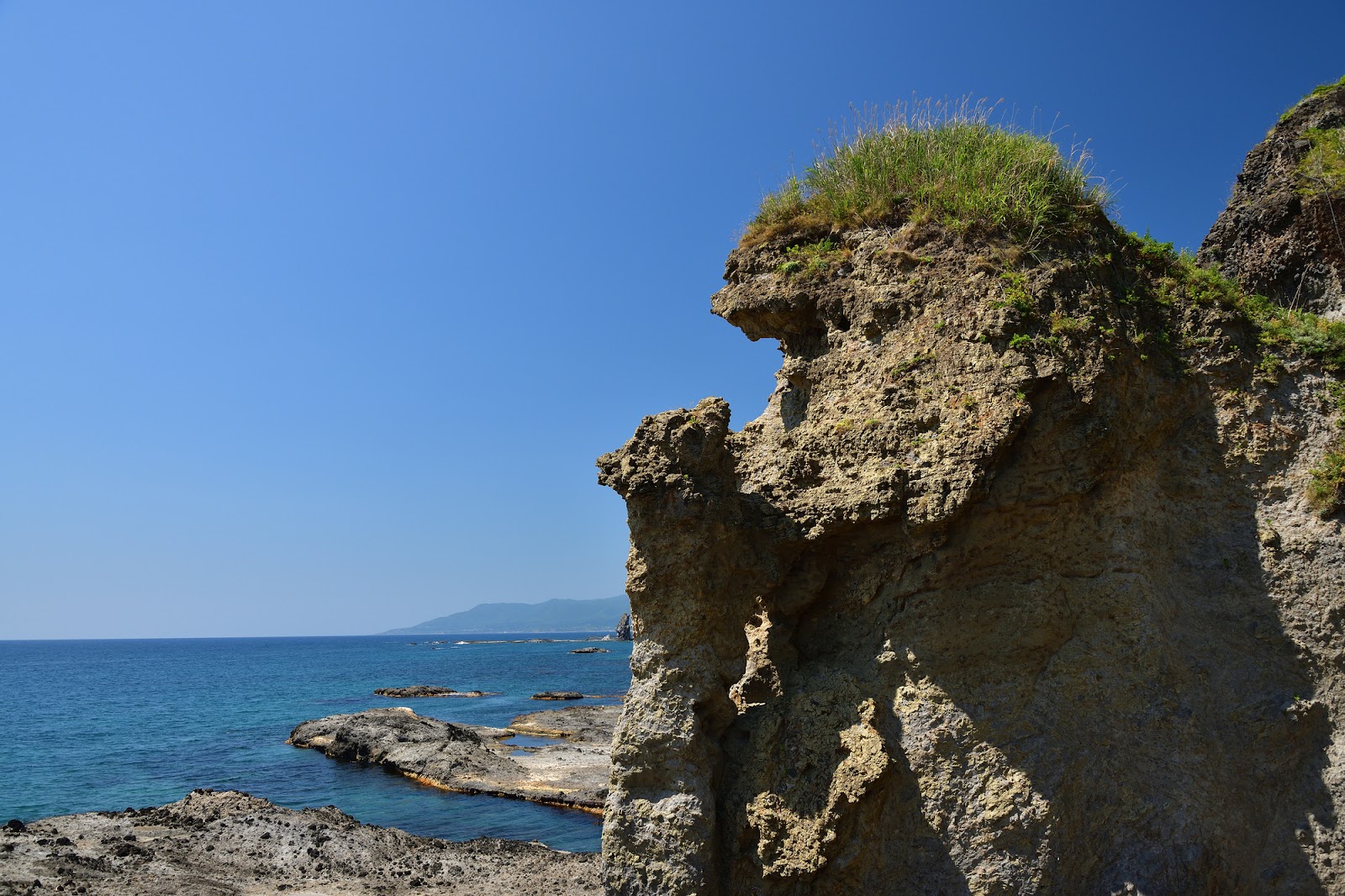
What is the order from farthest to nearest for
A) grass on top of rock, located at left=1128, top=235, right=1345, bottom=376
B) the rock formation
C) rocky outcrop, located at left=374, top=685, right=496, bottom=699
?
1. rocky outcrop, located at left=374, top=685, right=496, bottom=699
2. grass on top of rock, located at left=1128, top=235, right=1345, bottom=376
3. the rock formation

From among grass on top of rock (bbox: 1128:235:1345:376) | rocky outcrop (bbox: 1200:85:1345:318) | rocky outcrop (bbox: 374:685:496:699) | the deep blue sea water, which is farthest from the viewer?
rocky outcrop (bbox: 374:685:496:699)

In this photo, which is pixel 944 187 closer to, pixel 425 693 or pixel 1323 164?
pixel 1323 164

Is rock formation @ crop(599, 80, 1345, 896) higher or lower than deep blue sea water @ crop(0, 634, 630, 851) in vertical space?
higher

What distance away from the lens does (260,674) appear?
8375 cm

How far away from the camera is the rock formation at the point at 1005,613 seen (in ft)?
24.2

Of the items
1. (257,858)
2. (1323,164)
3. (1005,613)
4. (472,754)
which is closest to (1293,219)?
(1323,164)

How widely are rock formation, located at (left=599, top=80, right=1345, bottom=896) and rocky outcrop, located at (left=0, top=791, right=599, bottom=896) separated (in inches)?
242

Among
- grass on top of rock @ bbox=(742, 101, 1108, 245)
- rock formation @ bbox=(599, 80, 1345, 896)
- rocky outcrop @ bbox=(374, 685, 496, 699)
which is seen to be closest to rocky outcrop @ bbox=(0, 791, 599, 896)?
rock formation @ bbox=(599, 80, 1345, 896)

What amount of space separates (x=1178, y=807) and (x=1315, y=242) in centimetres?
687

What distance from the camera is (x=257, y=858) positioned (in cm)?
1412

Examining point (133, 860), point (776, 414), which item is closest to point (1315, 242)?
point (776, 414)

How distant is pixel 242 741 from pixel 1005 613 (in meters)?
35.9

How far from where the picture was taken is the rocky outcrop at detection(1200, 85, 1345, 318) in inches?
384

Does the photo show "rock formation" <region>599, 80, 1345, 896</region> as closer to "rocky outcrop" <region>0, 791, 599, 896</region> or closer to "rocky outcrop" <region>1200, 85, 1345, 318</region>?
"rocky outcrop" <region>1200, 85, 1345, 318</region>
